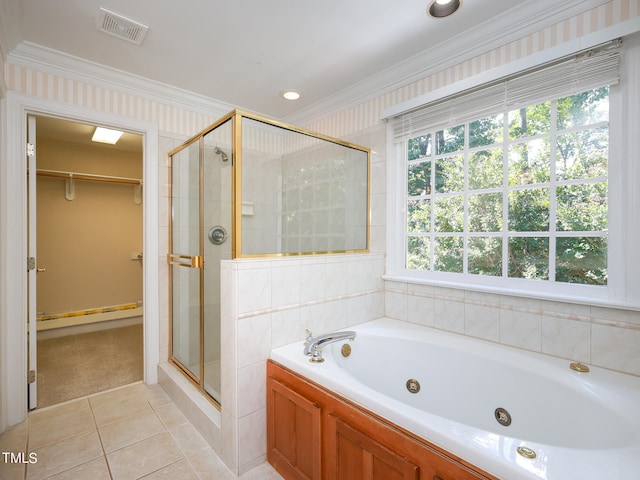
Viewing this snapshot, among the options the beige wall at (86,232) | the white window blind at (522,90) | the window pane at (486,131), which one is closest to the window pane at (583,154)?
the white window blind at (522,90)

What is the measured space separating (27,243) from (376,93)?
2.75 m

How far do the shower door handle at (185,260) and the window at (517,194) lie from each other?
1.55m

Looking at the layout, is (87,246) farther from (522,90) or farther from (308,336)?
(522,90)


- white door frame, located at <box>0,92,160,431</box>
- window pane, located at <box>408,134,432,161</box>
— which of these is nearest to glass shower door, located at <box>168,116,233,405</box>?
white door frame, located at <box>0,92,160,431</box>

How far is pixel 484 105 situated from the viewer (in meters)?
1.87

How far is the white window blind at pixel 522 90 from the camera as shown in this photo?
1.47m

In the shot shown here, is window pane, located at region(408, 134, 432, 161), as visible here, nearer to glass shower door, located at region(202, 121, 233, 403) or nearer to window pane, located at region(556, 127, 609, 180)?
window pane, located at region(556, 127, 609, 180)

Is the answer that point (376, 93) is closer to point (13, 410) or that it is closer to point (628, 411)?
point (628, 411)

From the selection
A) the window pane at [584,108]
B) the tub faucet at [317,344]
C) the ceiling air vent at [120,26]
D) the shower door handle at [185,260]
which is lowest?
the tub faucet at [317,344]

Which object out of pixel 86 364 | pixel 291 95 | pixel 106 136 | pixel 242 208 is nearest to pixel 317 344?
pixel 242 208

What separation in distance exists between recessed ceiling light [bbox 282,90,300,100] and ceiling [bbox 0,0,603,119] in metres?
0.15

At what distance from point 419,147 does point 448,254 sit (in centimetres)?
83

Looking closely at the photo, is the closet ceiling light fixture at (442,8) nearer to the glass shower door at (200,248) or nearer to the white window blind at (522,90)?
the white window blind at (522,90)

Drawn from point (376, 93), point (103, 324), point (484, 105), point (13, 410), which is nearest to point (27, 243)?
point (13, 410)
